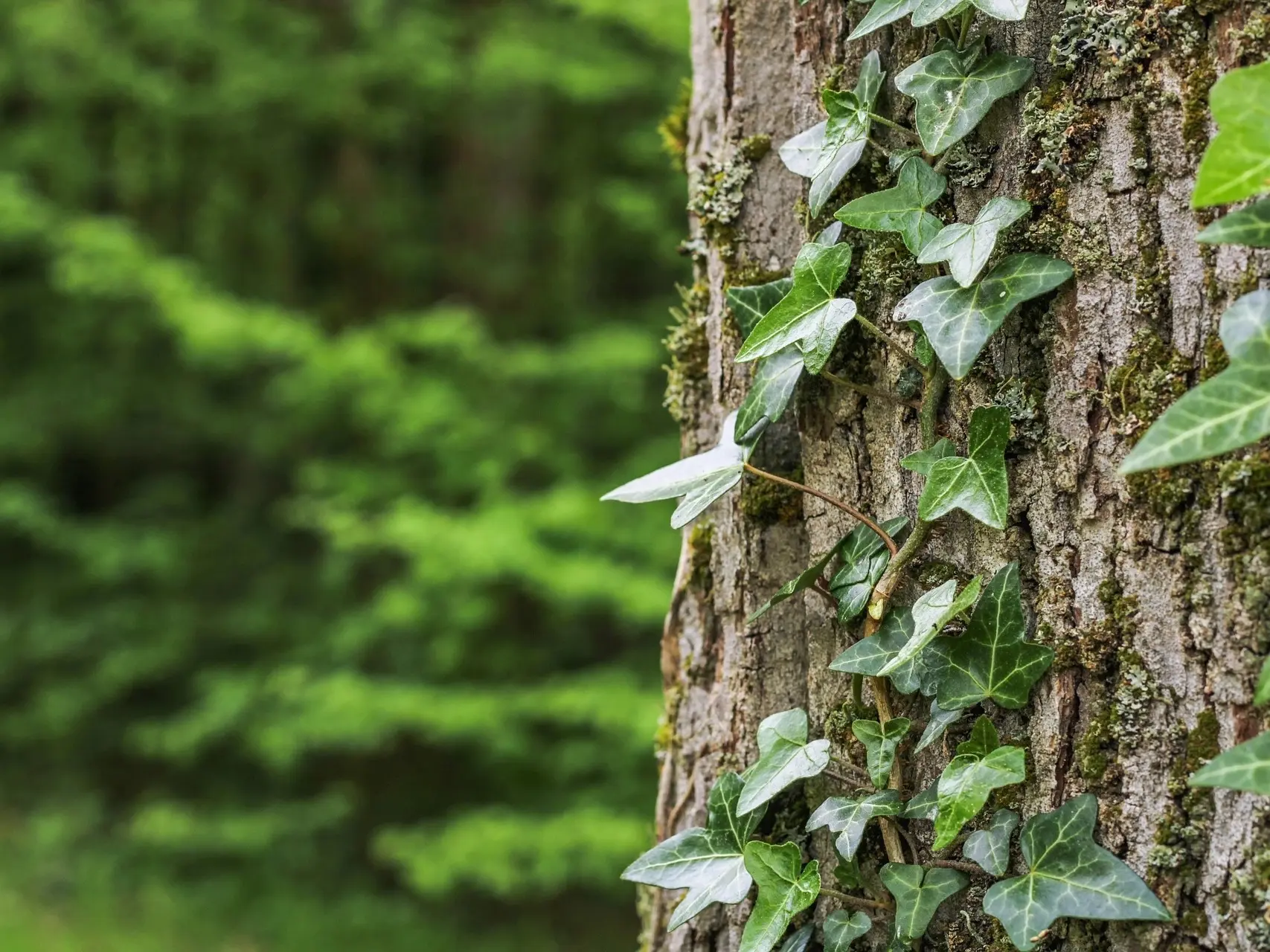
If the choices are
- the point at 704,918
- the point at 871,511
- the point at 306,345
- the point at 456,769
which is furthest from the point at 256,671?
the point at 871,511

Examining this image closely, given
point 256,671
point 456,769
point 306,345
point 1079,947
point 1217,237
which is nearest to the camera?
point 1217,237

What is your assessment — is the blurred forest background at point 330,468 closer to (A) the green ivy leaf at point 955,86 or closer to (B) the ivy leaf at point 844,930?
(B) the ivy leaf at point 844,930

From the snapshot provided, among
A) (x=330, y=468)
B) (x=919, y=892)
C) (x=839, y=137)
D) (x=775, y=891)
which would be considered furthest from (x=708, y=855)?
(x=330, y=468)

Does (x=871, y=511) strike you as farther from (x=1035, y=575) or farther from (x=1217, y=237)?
(x=1217, y=237)

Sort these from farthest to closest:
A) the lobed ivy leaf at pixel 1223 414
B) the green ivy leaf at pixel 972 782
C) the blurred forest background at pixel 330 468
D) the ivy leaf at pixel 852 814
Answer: the blurred forest background at pixel 330 468, the ivy leaf at pixel 852 814, the green ivy leaf at pixel 972 782, the lobed ivy leaf at pixel 1223 414

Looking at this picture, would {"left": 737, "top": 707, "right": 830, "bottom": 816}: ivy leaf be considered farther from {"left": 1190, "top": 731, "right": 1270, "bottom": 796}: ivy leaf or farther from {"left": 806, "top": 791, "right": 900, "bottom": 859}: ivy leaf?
{"left": 1190, "top": 731, "right": 1270, "bottom": 796}: ivy leaf

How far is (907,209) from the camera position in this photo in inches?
32.8

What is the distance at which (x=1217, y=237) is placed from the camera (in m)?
0.66

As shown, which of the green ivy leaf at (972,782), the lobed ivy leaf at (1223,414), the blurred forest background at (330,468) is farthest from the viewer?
the blurred forest background at (330,468)

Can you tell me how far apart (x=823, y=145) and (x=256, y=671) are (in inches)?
151

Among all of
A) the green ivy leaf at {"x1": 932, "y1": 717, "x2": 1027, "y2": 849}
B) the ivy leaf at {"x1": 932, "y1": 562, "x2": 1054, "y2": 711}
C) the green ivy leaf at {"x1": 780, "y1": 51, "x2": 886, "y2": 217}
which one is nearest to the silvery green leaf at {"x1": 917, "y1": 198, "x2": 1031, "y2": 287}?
the green ivy leaf at {"x1": 780, "y1": 51, "x2": 886, "y2": 217}

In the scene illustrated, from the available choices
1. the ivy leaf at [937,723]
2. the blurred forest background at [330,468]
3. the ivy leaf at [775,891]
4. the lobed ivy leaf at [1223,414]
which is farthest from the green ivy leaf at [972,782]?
the blurred forest background at [330,468]

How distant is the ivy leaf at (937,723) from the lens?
0.81 meters

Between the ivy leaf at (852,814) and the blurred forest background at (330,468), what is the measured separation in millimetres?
2275
